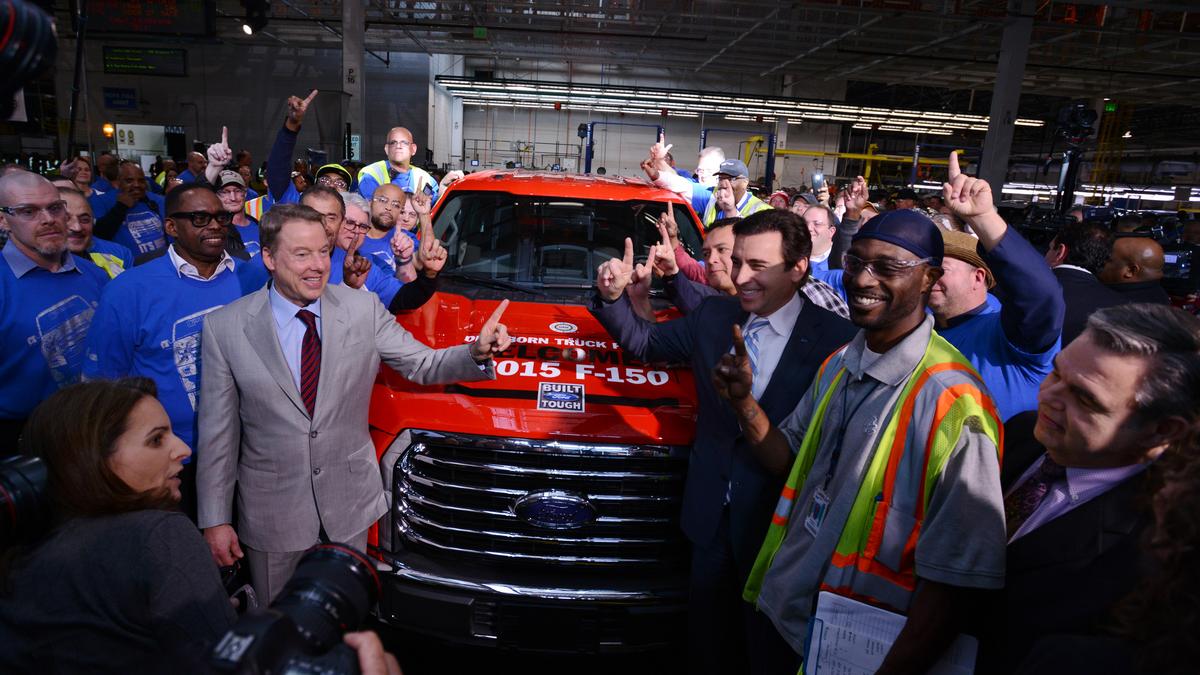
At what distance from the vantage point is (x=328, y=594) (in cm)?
106

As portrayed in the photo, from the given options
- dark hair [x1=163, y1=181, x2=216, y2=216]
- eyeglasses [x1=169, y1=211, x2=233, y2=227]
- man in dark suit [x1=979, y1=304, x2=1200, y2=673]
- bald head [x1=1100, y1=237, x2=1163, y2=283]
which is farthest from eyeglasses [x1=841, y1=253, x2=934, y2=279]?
bald head [x1=1100, y1=237, x2=1163, y2=283]

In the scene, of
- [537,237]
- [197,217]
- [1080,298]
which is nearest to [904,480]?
[1080,298]

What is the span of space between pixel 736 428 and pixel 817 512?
546 millimetres

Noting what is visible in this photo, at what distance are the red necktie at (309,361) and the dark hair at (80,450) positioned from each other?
924 mm

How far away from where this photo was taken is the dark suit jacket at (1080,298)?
3.26 metres

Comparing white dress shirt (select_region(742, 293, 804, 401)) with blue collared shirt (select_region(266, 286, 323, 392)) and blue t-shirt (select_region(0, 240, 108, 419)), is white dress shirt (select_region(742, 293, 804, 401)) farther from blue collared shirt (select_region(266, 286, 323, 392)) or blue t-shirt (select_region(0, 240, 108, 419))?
blue t-shirt (select_region(0, 240, 108, 419))

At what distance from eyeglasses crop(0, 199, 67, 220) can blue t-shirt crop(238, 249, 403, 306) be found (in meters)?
0.71

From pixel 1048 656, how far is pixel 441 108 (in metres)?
29.3

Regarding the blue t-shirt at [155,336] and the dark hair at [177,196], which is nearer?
the blue t-shirt at [155,336]

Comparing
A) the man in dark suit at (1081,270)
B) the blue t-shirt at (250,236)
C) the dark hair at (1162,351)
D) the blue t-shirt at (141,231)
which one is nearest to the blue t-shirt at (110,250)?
the blue t-shirt at (250,236)

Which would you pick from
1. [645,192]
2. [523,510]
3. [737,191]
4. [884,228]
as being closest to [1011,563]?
[884,228]

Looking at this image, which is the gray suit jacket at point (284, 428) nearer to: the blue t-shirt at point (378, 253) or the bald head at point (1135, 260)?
the blue t-shirt at point (378, 253)

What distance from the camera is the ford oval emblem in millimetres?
2688

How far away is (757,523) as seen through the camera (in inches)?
94.0
